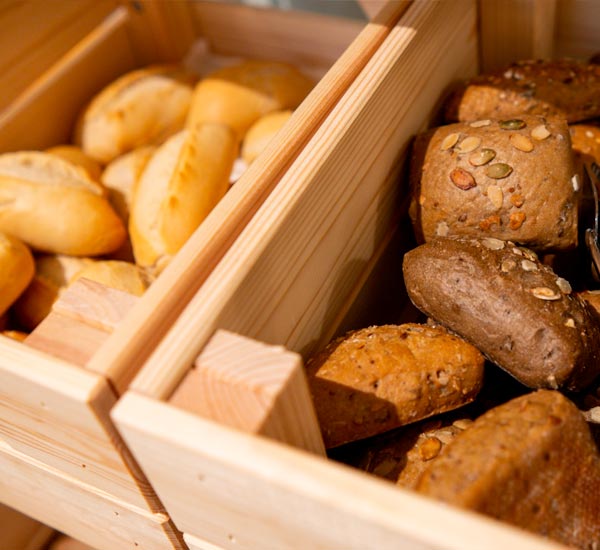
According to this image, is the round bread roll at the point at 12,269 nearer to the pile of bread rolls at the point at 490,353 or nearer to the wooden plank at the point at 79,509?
the wooden plank at the point at 79,509

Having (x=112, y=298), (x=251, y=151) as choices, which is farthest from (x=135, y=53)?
(x=112, y=298)

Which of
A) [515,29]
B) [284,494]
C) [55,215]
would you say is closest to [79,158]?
[55,215]

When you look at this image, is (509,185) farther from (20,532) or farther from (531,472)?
(20,532)

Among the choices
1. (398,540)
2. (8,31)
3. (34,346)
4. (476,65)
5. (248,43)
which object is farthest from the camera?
(248,43)

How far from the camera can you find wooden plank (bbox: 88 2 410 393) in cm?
55

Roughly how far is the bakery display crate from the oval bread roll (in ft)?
0.67

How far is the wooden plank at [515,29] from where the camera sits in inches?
39.4

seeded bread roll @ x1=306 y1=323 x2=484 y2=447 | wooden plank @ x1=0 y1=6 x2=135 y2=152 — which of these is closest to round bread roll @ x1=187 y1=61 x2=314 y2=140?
wooden plank @ x1=0 y1=6 x2=135 y2=152

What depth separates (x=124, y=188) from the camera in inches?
42.3

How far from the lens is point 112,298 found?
1.99 ft

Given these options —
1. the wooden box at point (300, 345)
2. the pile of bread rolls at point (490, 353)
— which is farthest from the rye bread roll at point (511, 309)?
the wooden box at point (300, 345)

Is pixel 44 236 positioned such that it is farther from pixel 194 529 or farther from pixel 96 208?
pixel 194 529

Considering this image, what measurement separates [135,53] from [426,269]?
922mm

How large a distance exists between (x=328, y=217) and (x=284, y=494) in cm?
32
